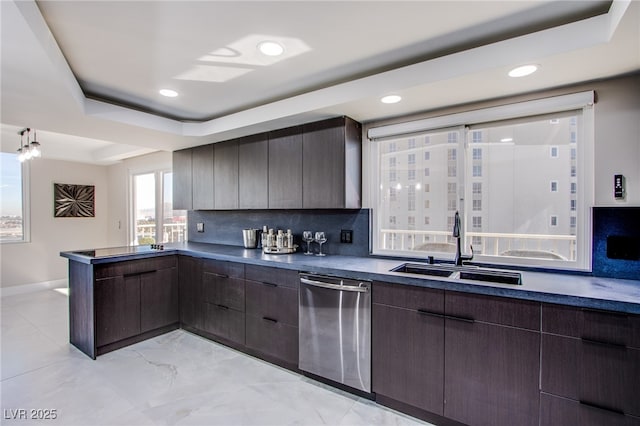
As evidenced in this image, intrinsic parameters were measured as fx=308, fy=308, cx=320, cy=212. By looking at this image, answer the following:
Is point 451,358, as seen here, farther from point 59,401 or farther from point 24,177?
point 24,177

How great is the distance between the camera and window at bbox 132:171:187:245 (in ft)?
16.5

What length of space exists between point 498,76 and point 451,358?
5.80ft

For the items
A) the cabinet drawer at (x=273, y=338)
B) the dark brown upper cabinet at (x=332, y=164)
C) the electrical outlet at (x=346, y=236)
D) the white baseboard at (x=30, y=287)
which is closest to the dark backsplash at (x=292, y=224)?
the electrical outlet at (x=346, y=236)

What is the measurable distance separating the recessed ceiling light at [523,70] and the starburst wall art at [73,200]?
22.1ft

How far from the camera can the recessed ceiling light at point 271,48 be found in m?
1.90

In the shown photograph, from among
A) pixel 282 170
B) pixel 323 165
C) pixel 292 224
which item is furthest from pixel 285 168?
pixel 292 224

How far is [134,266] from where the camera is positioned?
308cm

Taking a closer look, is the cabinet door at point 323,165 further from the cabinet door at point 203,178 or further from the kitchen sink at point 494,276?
the cabinet door at point 203,178

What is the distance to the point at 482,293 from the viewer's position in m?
1.76

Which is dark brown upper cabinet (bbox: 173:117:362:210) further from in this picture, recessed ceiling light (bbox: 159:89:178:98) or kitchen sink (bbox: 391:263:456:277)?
recessed ceiling light (bbox: 159:89:178:98)

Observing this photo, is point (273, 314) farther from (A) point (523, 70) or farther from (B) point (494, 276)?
(A) point (523, 70)

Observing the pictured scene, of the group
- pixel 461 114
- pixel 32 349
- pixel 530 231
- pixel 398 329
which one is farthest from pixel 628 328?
pixel 32 349

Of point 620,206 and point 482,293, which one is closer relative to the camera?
point 482,293

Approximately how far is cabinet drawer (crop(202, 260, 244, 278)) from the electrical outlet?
38.7 inches
